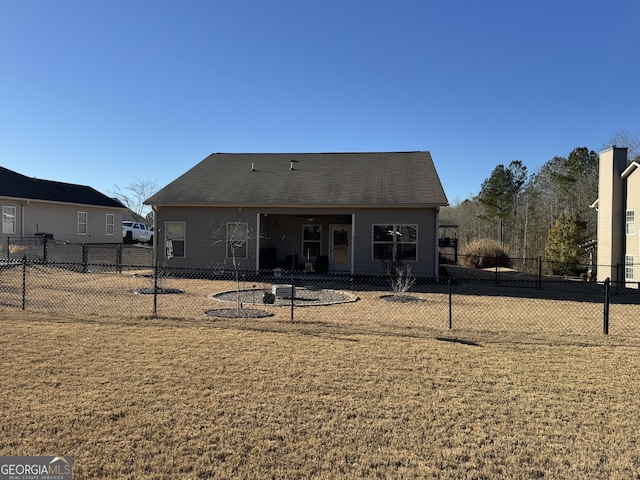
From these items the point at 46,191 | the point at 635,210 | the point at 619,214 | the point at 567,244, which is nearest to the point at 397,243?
the point at 635,210

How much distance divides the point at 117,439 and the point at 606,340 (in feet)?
23.7

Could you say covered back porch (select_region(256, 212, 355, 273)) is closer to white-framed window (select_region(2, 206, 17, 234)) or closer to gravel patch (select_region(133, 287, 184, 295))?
gravel patch (select_region(133, 287, 184, 295))

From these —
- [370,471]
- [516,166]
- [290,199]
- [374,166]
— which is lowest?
[370,471]

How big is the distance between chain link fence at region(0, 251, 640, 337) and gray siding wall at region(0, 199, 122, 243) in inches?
278

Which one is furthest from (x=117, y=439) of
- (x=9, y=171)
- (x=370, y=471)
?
(x=9, y=171)

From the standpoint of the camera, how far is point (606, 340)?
7094 mm

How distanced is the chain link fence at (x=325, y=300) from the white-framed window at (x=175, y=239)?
792 millimetres

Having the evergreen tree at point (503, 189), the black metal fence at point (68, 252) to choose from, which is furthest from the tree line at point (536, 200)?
the black metal fence at point (68, 252)

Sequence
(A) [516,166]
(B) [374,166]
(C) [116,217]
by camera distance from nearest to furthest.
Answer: (B) [374,166]
(C) [116,217]
(A) [516,166]

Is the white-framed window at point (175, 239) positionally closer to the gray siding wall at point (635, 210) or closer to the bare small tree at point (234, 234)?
the bare small tree at point (234, 234)

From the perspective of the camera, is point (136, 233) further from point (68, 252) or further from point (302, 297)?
point (302, 297)

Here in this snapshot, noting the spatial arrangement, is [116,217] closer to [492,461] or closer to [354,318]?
[354,318]

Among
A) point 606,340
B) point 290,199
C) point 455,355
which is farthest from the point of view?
point 290,199

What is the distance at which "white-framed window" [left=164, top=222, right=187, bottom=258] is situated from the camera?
16789 millimetres
